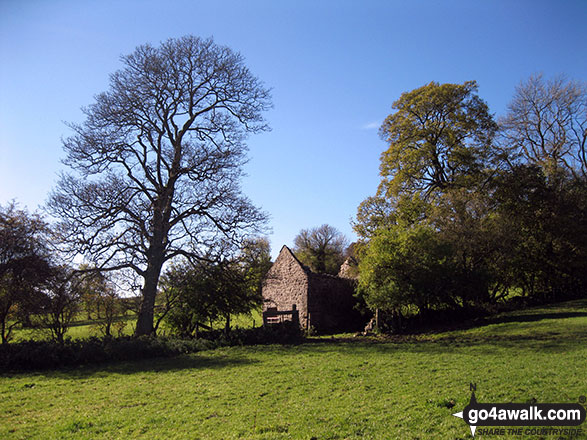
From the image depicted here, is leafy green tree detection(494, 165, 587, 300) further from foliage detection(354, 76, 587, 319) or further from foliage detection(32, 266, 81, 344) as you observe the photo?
foliage detection(32, 266, 81, 344)

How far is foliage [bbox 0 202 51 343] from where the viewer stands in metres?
15.0

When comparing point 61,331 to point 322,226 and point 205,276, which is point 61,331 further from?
point 322,226

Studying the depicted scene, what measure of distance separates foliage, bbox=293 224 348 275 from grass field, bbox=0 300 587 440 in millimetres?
39886

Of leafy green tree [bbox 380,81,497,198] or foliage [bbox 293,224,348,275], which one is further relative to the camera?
foliage [bbox 293,224,348,275]

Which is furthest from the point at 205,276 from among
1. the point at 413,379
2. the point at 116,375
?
the point at 413,379

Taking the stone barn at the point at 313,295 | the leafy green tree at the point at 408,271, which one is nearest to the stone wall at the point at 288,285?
the stone barn at the point at 313,295

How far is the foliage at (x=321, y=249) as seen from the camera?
54.3 metres

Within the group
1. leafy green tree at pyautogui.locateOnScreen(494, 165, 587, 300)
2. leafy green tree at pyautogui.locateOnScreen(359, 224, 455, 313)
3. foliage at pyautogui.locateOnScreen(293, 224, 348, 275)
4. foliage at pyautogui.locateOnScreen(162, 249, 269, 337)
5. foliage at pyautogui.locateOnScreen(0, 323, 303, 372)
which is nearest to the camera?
foliage at pyautogui.locateOnScreen(0, 323, 303, 372)

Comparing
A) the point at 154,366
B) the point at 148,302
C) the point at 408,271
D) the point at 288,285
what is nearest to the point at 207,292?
the point at 148,302

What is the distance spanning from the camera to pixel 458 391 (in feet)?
23.6

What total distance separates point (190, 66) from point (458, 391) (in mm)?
19120

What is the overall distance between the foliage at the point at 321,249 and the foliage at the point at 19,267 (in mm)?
39172

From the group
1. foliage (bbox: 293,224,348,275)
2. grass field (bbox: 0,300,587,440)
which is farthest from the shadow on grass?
foliage (bbox: 293,224,348,275)

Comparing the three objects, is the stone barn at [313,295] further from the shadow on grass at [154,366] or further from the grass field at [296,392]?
the grass field at [296,392]
